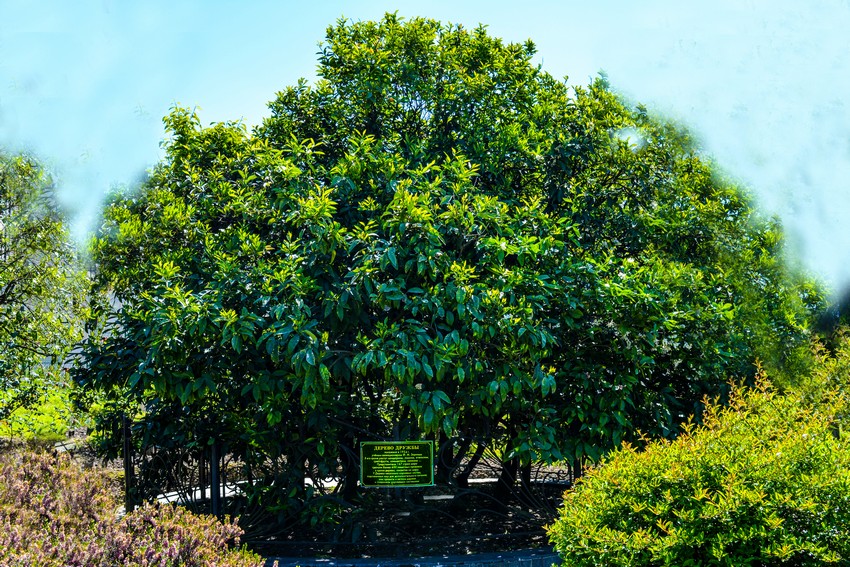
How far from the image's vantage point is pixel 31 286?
33.7ft

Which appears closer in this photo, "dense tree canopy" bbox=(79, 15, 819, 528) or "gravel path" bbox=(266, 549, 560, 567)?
"dense tree canopy" bbox=(79, 15, 819, 528)

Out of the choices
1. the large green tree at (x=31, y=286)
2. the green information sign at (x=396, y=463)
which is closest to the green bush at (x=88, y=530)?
the green information sign at (x=396, y=463)

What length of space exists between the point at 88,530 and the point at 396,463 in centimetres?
291

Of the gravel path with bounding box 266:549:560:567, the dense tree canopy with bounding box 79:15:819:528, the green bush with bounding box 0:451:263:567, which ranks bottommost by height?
the gravel path with bounding box 266:549:560:567

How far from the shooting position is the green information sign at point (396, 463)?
696 cm

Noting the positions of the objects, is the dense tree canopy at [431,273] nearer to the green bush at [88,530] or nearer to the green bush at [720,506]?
the green bush at [88,530]

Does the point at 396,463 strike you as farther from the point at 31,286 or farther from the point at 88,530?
the point at 31,286

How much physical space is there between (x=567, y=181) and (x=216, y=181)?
3421 mm

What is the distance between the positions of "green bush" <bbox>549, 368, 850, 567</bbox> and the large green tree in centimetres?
762

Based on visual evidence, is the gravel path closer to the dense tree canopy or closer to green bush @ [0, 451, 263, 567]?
the dense tree canopy

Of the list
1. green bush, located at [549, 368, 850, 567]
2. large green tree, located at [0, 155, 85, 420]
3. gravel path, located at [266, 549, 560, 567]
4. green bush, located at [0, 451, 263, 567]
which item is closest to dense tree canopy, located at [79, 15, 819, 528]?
gravel path, located at [266, 549, 560, 567]

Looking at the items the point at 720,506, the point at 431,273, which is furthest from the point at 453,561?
the point at 720,506

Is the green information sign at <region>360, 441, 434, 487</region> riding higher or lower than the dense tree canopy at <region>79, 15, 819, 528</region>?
lower

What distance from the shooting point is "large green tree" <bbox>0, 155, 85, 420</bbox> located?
10.2 m
